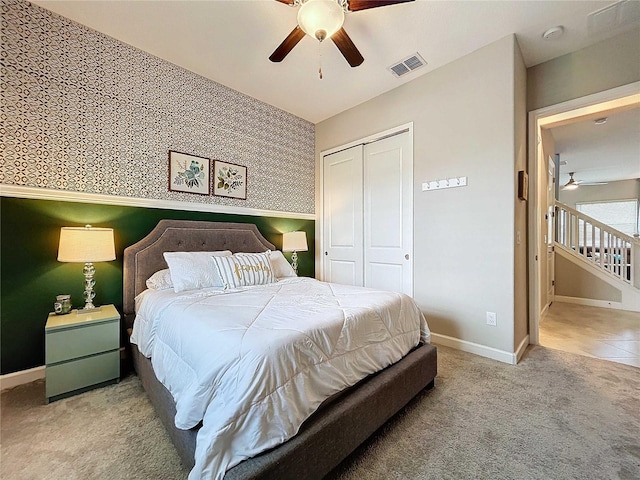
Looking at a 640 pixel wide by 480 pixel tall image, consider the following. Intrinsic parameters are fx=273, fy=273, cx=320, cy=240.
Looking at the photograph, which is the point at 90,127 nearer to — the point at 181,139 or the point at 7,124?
the point at 7,124

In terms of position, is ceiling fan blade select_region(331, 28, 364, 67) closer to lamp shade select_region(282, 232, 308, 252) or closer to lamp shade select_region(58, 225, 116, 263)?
lamp shade select_region(282, 232, 308, 252)

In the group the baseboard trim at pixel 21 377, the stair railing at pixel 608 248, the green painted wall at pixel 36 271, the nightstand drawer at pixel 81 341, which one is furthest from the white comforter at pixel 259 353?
the stair railing at pixel 608 248

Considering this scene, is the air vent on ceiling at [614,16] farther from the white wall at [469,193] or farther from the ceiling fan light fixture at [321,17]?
the ceiling fan light fixture at [321,17]

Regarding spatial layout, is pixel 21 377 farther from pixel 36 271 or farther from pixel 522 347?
pixel 522 347

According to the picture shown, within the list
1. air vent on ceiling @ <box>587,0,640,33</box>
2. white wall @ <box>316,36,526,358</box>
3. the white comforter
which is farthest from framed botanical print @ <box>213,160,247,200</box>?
air vent on ceiling @ <box>587,0,640,33</box>

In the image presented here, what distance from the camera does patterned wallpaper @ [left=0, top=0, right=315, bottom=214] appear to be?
205 centimetres

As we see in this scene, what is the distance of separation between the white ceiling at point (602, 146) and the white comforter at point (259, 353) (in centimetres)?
363

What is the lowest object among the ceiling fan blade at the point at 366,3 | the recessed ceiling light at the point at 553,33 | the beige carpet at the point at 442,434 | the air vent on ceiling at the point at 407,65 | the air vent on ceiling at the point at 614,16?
the beige carpet at the point at 442,434

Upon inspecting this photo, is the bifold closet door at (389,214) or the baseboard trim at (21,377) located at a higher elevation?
the bifold closet door at (389,214)

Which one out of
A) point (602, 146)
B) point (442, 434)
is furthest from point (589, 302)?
point (442, 434)

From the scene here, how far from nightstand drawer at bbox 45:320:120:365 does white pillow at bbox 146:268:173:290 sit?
41 centimetres

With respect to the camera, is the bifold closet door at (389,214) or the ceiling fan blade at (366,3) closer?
the ceiling fan blade at (366,3)

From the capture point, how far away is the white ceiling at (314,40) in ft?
7.02

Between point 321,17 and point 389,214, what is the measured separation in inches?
A: 84.6
